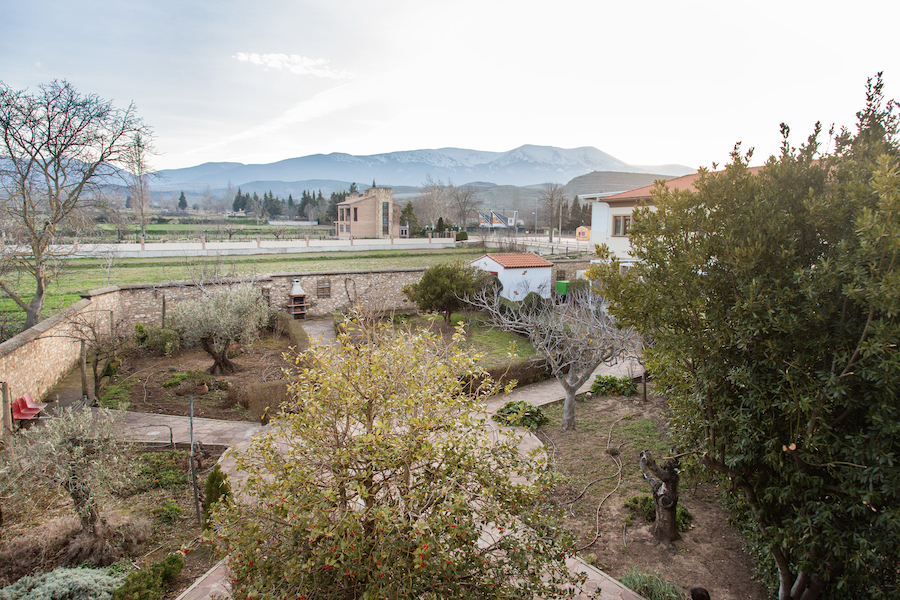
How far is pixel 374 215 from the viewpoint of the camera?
55.4m

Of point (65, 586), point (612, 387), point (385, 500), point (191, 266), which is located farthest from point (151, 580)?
point (191, 266)

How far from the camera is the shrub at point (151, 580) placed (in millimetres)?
4629

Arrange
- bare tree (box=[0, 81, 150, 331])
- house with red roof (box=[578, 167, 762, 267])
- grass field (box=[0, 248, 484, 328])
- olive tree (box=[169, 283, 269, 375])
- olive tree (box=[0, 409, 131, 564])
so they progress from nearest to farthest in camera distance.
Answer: olive tree (box=[0, 409, 131, 564]), olive tree (box=[169, 283, 269, 375]), bare tree (box=[0, 81, 150, 331]), grass field (box=[0, 248, 484, 328]), house with red roof (box=[578, 167, 762, 267])

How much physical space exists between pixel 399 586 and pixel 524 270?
18.7m

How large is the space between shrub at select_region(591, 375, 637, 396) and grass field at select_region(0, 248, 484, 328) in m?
13.1

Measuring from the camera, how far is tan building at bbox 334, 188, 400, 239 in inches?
2152

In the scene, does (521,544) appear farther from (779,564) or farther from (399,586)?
(779,564)

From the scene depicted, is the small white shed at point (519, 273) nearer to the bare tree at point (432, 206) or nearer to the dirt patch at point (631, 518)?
the dirt patch at point (631, 518)

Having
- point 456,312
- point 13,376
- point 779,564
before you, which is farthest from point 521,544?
point 456,312

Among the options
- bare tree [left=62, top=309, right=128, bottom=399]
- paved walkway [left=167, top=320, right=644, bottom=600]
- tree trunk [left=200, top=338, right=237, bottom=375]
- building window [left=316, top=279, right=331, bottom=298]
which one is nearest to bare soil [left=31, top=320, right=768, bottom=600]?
paved walkway [left=167, top=320, right=644, bottom=600]

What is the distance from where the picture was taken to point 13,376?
28.2 feet

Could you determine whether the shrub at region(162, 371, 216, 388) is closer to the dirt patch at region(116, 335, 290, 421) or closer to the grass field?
the dirt patch at region(116, 335, 290, 421)

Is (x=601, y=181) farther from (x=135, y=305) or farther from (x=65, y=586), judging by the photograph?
(x=65, y=586)

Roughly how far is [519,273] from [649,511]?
15.1 meters
